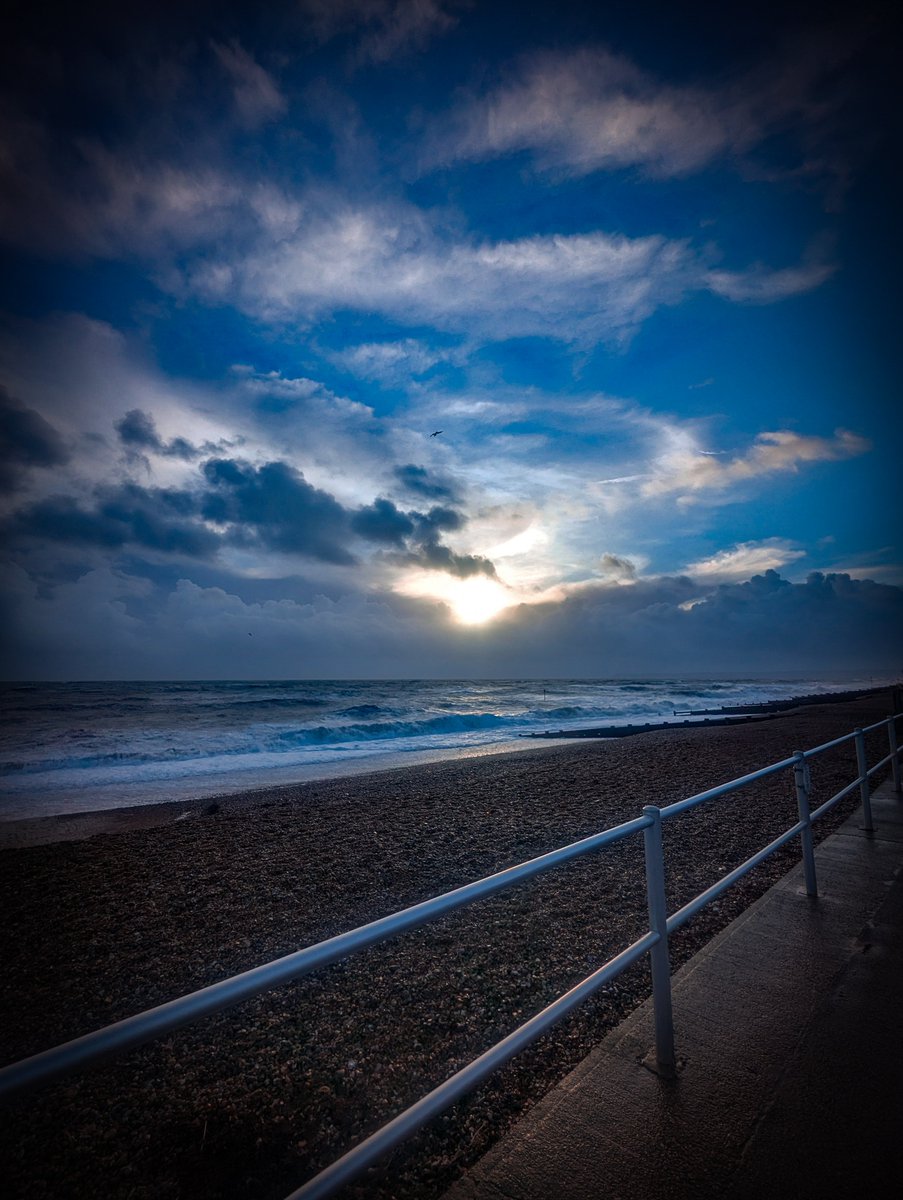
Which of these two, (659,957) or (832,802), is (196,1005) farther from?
(832,802)

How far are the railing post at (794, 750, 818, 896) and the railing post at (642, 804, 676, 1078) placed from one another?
2.14 meters

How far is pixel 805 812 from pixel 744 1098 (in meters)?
2.28

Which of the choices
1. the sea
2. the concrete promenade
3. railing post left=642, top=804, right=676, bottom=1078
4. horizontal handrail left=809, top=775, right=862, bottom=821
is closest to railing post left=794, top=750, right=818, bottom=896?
horizontal handrail left=809, top=775, right=862, bottom=821

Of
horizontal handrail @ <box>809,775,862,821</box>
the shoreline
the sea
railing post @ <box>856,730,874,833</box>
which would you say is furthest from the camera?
the sea

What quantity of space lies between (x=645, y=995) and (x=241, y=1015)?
2.72 meters

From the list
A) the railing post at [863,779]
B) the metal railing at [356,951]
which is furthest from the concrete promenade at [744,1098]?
Answer: the railing post at [863,779]

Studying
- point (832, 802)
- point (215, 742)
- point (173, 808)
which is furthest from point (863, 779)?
point (215, 742)

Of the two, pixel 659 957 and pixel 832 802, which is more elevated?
pixel 832 802

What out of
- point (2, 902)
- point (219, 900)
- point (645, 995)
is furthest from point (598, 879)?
point (2, 902)

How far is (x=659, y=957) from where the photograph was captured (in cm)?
250

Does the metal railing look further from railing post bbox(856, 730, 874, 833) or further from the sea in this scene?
the sea

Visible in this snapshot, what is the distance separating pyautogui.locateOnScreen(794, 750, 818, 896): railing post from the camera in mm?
4066

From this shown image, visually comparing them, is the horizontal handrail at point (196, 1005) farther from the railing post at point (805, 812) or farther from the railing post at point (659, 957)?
the railing post at point (805, 812)

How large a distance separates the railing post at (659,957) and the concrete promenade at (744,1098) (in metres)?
0.12
